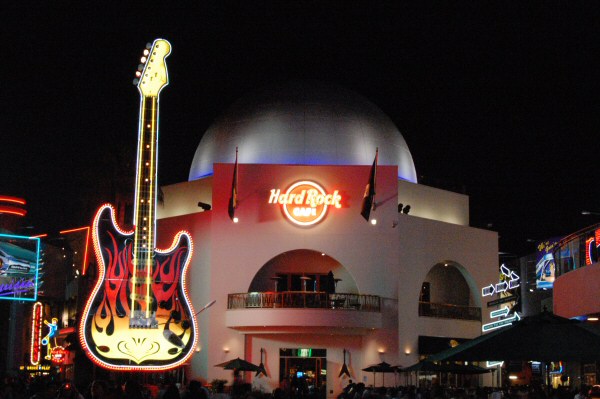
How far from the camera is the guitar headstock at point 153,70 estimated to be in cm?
3703

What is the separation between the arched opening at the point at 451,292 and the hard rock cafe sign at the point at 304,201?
21.8 feet

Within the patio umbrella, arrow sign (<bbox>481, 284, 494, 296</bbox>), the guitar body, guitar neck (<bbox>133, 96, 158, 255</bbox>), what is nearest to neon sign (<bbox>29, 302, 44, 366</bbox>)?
the guitar body

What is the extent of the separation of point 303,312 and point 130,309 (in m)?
7.97

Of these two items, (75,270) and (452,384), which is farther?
(75,270)

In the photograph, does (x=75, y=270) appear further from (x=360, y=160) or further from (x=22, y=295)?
(x=360, y=160)

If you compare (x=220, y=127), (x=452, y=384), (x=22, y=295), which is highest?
(x=220, y=127)

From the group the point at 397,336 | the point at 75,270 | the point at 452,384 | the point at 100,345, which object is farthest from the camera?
the point at 75,270

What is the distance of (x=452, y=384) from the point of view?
146 feet

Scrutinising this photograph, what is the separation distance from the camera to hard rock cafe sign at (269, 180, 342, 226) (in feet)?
137

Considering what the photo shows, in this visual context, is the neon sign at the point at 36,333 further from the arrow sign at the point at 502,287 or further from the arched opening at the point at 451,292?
the arrow sign at the point at 502,287

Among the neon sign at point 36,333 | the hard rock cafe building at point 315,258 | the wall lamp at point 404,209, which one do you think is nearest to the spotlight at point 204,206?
the hard rock cafe building at point 315,258

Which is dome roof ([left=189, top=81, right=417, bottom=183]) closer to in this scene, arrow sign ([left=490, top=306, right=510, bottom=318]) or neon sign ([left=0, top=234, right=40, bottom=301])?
arrow sign ([left=490, top=306, right=510, bottom=318])

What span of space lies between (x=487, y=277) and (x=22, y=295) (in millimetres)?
23448

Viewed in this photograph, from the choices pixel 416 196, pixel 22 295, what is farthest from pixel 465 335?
pixel 22 295
